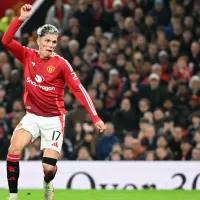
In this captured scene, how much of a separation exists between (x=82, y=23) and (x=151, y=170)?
6559 mm

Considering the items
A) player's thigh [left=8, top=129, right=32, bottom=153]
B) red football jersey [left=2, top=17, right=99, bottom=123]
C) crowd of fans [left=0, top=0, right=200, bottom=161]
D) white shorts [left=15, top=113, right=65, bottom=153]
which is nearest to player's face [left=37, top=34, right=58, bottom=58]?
red football jersey [left=2, top=17, right=99, bottom=123]

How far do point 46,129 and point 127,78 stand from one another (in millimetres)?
7938

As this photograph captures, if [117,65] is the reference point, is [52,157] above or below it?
below

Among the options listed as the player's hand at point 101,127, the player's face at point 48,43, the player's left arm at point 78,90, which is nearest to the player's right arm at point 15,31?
the player's face at point 48,43

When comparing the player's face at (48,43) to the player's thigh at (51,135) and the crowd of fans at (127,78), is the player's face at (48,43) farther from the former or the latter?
the crowd of fans at (127,78)

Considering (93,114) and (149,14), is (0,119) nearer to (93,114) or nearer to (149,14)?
(149,14)

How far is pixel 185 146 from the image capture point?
54.0 ft

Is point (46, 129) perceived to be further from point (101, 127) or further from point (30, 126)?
point (101, 127)

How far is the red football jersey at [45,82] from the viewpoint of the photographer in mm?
10953

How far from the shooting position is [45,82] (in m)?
11.0

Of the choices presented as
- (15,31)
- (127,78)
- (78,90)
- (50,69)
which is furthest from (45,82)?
(127,78)

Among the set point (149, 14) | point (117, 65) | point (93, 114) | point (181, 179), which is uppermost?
point (149, 14)

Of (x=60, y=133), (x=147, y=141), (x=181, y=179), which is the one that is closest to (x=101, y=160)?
(x=147, y=141)

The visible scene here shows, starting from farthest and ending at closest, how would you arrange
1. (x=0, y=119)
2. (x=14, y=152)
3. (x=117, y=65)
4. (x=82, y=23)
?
1. (x=82, y=23)
2. (x=117, y=65)
3. (x=0, y=119)
4. (x=14, y=152)
